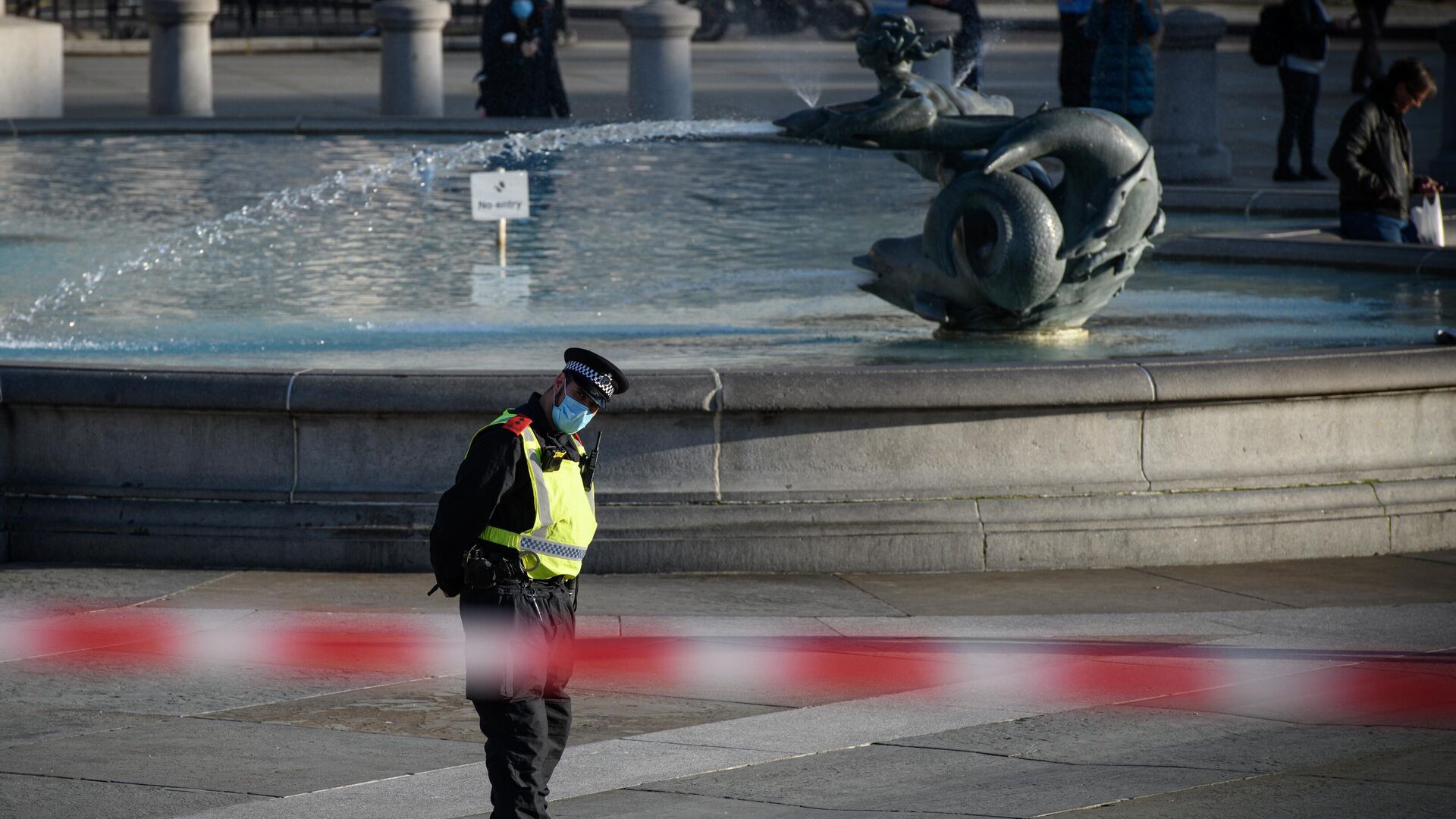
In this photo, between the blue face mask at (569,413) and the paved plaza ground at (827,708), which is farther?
the paved plaza ground at (827,708)

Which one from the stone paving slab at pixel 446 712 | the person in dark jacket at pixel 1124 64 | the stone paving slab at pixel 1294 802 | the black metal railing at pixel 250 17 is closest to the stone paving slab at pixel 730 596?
the stone paving slab at pixel 446 712

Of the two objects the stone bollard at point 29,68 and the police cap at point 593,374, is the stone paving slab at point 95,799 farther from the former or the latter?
the stone bollard at point 29,68

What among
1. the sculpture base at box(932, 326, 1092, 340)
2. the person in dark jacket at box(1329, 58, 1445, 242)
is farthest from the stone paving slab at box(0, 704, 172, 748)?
the person in dark jacket at box(1329, 58, 1445, 242)

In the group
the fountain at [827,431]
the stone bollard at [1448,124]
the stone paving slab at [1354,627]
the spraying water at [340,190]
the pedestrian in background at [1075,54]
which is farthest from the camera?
the pedestrian in background at [1075,54]

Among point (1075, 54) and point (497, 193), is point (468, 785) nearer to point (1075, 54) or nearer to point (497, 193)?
point (497, 193)

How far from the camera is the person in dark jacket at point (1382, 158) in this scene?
524 inches

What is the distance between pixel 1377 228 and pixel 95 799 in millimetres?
10560

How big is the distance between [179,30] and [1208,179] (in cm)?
1104

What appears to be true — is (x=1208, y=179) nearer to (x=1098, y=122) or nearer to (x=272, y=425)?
(x=1098, y=122)

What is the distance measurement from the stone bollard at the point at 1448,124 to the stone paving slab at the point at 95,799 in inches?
621

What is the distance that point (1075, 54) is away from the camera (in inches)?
922

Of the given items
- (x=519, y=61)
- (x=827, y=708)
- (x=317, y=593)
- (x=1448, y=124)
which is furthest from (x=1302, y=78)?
(x=827, y=708)

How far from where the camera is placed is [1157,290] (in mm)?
13656

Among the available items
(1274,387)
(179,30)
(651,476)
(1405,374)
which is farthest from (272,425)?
(179,30)
